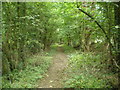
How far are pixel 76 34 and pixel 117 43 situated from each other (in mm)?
11364

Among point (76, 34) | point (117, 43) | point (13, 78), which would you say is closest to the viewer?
point (117, 43)

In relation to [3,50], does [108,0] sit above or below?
above

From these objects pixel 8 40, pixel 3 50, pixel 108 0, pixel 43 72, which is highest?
pixel 108 0

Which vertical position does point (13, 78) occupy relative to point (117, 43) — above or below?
below

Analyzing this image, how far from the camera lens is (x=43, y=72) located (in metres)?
7.41

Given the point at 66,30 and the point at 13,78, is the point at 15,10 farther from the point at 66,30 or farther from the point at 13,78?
the point at 66,30


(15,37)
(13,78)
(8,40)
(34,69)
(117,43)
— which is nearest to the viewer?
(117,43)

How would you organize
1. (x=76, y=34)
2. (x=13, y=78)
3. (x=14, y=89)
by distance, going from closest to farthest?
(x=14, y=89) → (x=13, y=78) → (x=76, y=34)

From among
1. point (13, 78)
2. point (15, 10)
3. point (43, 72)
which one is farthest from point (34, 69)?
point (15, 10)

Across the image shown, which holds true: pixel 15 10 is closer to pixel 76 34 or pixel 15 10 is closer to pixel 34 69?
pixel 34 69

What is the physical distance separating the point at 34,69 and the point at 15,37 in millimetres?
2660

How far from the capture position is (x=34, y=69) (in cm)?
762

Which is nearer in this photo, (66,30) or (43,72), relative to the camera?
(43,72)

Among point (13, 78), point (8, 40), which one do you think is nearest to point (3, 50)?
point (8, 40)
